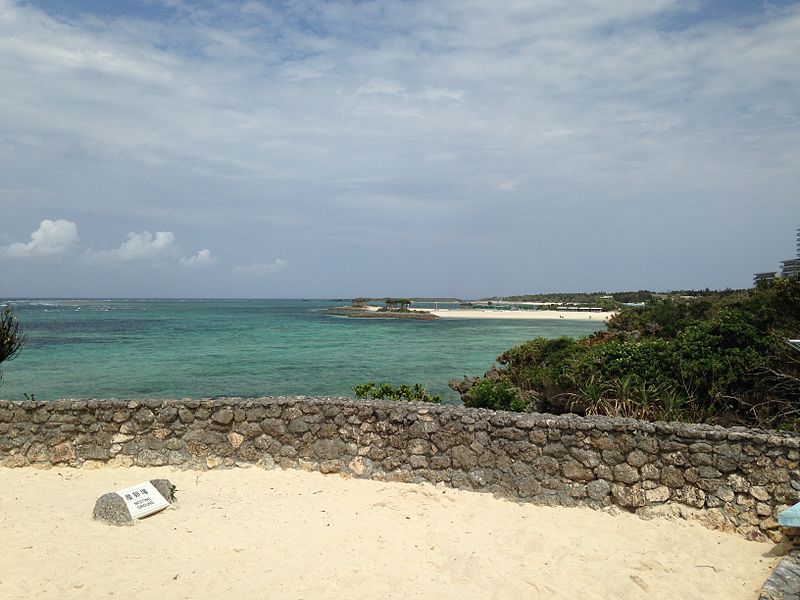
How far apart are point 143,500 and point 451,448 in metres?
3.80

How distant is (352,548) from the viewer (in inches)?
221

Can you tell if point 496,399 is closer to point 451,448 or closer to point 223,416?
point 451,448

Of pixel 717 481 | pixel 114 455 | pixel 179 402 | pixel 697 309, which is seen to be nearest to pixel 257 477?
pixel 179 402

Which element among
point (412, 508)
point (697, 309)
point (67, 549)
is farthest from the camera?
point (697, 309)

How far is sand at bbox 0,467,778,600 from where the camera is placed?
4879 millimetres

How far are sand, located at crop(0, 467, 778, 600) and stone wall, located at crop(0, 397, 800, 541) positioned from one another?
267mm

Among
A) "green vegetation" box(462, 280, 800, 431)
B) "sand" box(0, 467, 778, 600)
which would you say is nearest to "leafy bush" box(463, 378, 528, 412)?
"green vegetation" box(462, 280, 800, 431)

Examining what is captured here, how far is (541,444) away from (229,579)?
12.6ft

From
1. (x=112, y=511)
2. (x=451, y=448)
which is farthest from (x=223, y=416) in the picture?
(x=451, y=448)

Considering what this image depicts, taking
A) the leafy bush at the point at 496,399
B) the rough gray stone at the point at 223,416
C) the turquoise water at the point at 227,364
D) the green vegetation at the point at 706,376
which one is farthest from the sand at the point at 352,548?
the turquoise water at the point at 227,364

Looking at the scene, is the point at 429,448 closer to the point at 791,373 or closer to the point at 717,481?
the point at 717,481

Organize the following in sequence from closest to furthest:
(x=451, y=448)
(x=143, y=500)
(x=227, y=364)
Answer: (x=143, y=500), (x=451, y=448), (x=227, y=364)

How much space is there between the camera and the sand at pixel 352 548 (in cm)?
488

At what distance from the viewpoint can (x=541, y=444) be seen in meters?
6.64
